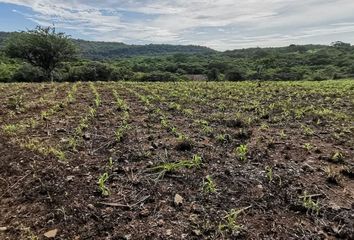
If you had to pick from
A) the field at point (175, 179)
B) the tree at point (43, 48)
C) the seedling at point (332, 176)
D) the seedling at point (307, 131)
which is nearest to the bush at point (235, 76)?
the tree at point (43, 48)

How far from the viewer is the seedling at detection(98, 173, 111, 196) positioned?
4.93 m

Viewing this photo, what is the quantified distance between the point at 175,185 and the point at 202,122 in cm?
419

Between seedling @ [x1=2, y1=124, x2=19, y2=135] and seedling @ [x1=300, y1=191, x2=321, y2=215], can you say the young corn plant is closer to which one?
seedling @ [x1=300, y1=191, x2=321, y2=215]

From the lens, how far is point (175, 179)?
5.38 m

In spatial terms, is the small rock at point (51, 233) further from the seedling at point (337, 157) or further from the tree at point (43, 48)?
the tree at point (43, 48)

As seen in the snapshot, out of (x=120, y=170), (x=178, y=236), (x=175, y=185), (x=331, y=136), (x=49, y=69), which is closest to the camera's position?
(x=178, y=236)

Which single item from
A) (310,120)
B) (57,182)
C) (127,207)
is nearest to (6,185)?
(57,182)

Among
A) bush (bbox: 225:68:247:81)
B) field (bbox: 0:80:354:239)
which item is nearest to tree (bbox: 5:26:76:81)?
bush (bbox: 225:68:247:81)

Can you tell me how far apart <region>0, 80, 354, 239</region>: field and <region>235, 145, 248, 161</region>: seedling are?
0.02 m

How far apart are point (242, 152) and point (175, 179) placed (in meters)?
1.59

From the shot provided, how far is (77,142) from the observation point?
727cm

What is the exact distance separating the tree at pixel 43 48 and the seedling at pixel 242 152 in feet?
115

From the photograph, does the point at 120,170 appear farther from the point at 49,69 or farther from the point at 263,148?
the point at 49,69

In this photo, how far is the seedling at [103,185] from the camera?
4.93m
